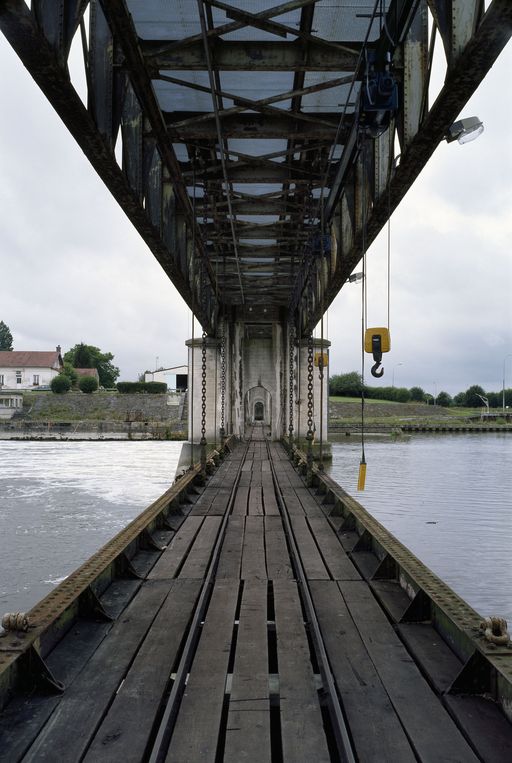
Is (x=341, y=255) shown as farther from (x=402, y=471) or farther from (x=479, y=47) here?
(x=402, y=471)

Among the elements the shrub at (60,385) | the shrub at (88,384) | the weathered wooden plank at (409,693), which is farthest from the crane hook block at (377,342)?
the shrub at (88,384)

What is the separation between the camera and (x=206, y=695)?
3672mm

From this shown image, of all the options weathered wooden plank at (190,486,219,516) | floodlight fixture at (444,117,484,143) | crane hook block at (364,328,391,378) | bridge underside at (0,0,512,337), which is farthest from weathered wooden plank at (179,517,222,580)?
floodlight fixture at (444,117,484,143)

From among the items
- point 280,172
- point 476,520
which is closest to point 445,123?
point 280,172

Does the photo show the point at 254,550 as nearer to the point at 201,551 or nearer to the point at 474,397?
the point at 201,551

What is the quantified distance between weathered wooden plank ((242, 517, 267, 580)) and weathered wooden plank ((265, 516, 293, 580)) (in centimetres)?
6

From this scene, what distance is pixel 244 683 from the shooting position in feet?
12.5

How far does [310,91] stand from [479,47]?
10.7 feet

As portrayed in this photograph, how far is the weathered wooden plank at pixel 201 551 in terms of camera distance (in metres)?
6.30

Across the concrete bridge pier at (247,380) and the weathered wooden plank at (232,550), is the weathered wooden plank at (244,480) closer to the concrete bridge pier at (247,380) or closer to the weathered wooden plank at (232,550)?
the weathered wooden plank at (232,550)

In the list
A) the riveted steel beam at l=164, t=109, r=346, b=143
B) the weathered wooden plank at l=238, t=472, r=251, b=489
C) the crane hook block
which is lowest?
the weathered wooden plank at l=238, t=472, r=251, b=489

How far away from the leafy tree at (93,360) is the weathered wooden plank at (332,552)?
4101 inches

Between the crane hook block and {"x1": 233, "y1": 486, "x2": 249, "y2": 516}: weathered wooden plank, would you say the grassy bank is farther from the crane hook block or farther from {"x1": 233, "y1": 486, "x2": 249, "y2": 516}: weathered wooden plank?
the crane hook block

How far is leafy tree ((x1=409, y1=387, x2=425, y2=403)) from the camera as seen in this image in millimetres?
107750
